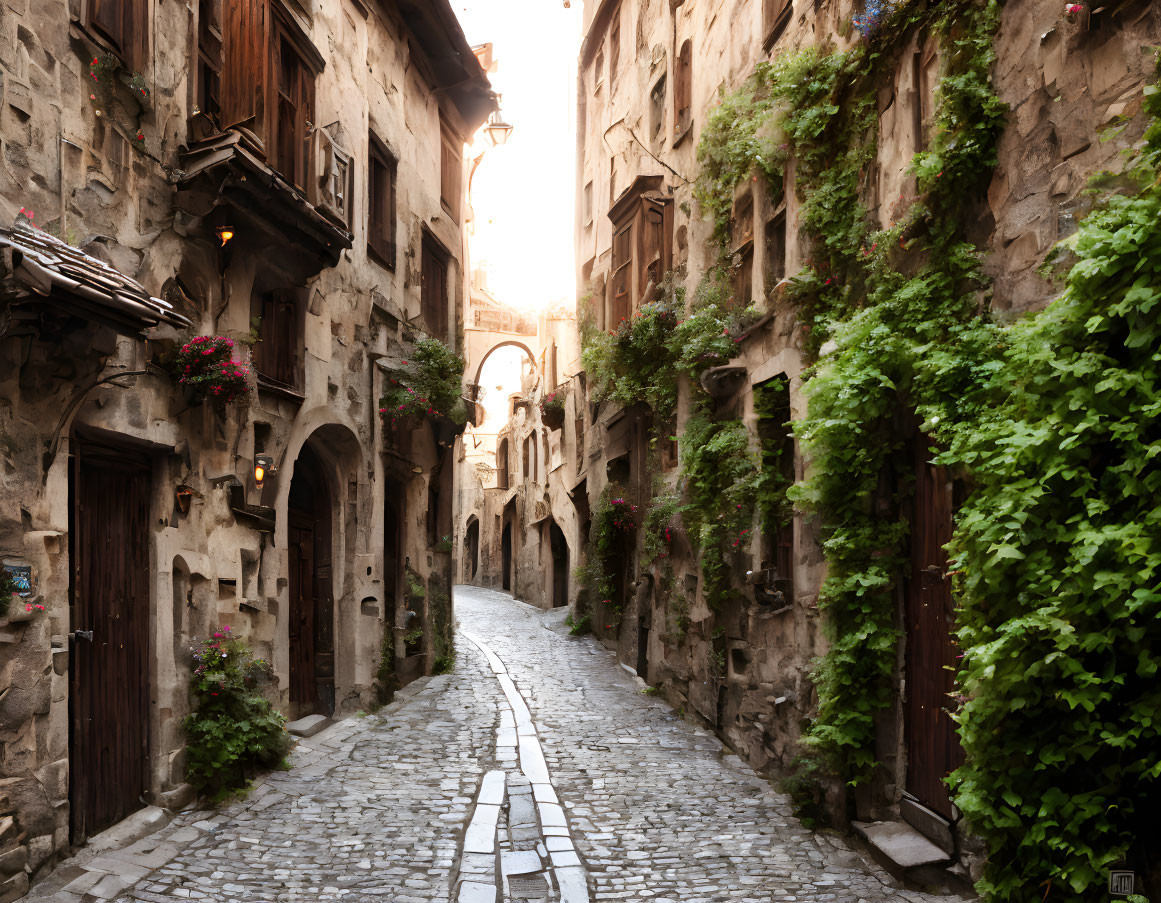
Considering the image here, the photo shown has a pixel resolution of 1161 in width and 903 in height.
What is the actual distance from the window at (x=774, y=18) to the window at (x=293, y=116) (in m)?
4.96

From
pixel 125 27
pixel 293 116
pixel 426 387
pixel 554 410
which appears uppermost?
pixel 293 116

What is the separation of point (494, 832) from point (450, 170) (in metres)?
12.3

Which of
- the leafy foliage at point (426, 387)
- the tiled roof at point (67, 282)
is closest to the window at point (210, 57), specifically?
the tiled roof at point (67, 282)

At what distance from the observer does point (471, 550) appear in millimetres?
42500

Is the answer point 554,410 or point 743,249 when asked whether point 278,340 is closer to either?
point 743,249

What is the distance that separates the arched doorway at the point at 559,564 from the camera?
2677cm

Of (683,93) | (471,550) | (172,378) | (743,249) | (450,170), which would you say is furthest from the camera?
(471,550)

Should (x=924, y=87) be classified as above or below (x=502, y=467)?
above

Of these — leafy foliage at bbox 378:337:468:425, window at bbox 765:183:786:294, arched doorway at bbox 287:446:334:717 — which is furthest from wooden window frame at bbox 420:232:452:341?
window at bbox 765:183:786:294

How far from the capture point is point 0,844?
4492 millimetres

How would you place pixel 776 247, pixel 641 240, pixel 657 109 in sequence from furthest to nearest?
pixel 657 109 → pixel 641 240 → pixel 776 247

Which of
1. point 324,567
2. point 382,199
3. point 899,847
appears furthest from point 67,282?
point 382,199

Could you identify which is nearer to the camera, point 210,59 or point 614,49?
point 210,59

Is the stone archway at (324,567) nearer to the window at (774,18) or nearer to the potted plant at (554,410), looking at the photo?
the window at (774,18)
